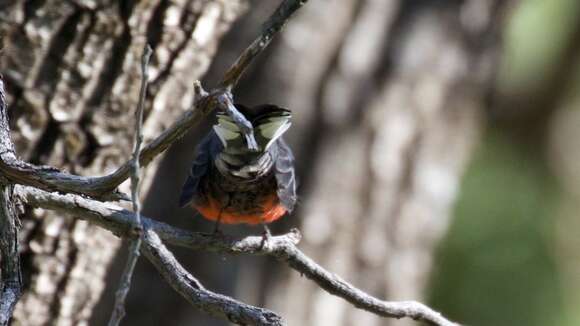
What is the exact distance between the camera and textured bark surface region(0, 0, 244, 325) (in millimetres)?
3408

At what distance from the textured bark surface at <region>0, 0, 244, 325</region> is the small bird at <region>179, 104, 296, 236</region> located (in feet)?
0.76

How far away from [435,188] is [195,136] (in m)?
1.36

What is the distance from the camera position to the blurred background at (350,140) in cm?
345

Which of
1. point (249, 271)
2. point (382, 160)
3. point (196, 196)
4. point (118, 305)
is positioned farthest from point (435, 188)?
point (118, 305)

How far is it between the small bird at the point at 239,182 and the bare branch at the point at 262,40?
127 centimetres

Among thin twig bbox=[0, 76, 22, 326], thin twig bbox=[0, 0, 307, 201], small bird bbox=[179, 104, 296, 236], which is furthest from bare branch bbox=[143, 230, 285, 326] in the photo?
small bird bbox=[179, 104, 296, 236]

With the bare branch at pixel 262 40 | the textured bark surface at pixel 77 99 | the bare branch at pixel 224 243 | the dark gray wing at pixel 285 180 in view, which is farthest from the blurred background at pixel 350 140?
the bare branch at pixel 262 40

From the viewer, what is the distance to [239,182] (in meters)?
3.56

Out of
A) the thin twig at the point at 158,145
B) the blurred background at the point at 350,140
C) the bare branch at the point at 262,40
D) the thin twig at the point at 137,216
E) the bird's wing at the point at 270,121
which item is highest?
the blurred background at the point at 350,140

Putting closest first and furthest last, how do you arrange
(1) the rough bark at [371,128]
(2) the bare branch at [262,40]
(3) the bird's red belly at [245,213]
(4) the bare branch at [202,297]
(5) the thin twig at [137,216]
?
1. (5) the thin twig at [137,216]
2. (2) the bare branch at [262,40]
3. (4) the bare branch at [202,297]
4. (3) the bird's red belly at [245,213]
5. (1) the rough bark at [371,128]

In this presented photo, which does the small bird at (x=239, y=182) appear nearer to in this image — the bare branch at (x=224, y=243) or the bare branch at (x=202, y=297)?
the bare branch at (x=224, y=243)

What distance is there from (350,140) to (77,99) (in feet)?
6.40

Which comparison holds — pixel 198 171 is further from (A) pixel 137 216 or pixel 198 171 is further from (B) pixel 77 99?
(A) pixel 137 216

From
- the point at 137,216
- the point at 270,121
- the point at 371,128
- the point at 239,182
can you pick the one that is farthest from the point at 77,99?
the point at 371,128
